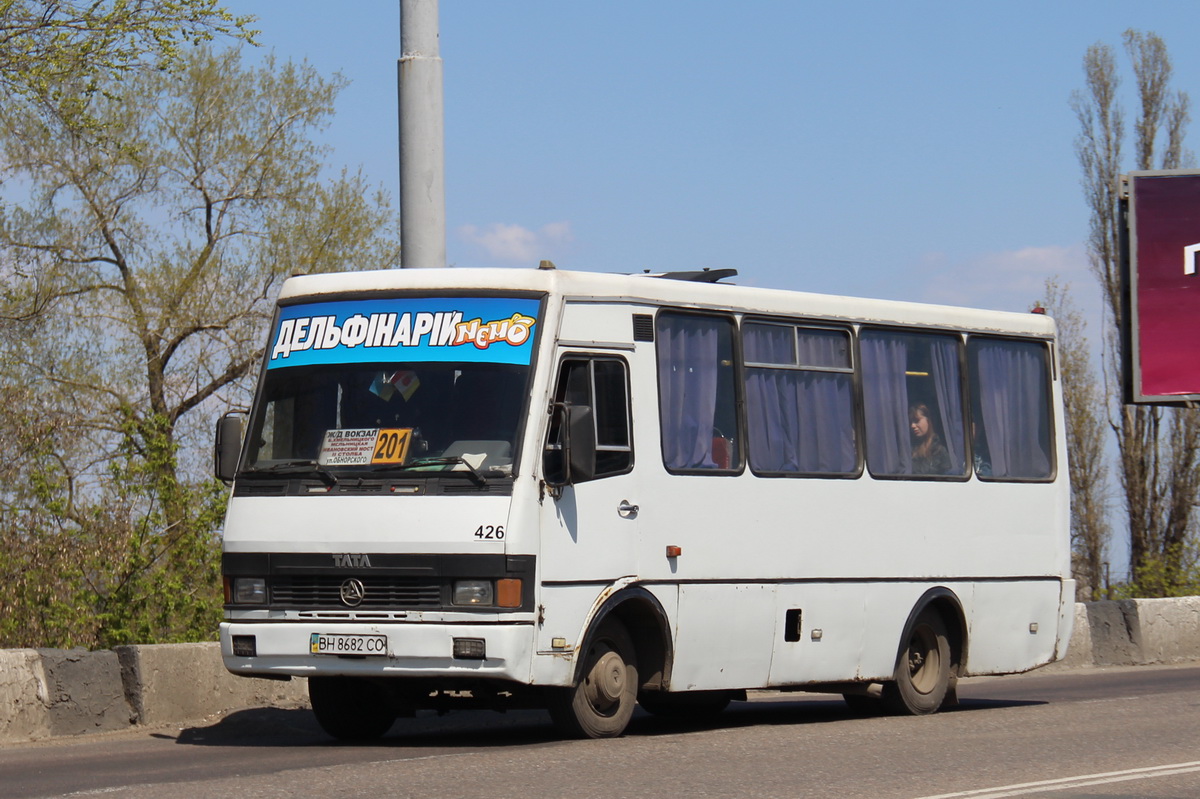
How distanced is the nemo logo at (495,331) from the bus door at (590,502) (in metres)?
0.30

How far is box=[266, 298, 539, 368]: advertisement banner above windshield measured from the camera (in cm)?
1114

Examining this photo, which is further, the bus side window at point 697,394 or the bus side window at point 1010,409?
the bus side window at point 1010,409

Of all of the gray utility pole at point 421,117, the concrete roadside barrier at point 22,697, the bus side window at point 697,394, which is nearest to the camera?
the concrete roadside barrier at point 22,697

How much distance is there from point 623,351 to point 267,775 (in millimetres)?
3750

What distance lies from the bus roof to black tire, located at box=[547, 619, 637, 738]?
7.15ft

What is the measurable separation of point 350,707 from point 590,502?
7.39 ft

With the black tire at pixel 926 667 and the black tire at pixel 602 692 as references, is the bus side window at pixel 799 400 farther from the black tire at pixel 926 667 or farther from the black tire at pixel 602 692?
the black tire at pixel 602 692

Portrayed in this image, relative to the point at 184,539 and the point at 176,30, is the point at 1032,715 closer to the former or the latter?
the point at 184,539

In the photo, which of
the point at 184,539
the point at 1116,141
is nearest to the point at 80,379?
the point at 184,539

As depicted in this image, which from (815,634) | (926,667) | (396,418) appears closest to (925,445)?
(926,667)

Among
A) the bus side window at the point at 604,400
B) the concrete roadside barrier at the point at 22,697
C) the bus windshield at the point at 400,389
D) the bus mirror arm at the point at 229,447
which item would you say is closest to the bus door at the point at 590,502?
the bus side window at the point at 604,400

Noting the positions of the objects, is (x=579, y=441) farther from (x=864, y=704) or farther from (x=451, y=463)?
(x=864, y=704)

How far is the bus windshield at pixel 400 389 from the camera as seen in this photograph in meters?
11.0

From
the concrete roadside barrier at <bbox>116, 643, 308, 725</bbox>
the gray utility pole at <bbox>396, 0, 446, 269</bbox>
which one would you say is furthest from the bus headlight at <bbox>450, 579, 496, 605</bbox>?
the gray utility pole at <bbox>396, 0, 446, 269</bbox>
